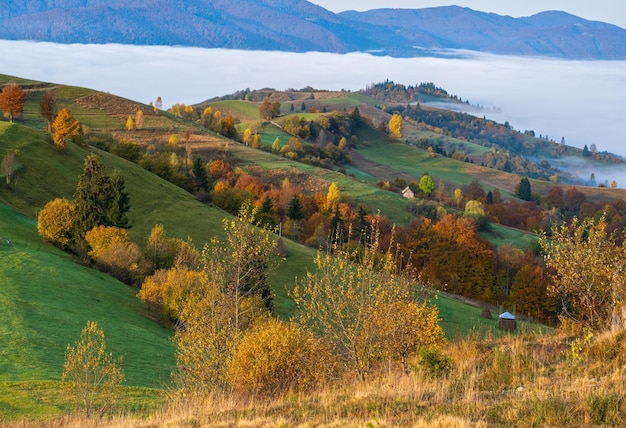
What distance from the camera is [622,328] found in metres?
16.9

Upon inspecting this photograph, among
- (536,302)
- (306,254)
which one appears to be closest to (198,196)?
(306,254)

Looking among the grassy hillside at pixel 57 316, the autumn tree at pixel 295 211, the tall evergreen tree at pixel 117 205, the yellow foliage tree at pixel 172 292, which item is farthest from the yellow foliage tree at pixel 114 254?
the autumn tree at pixel 295 211

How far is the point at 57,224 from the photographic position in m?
55.0

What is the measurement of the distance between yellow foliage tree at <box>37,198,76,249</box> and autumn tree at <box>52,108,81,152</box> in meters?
26.9

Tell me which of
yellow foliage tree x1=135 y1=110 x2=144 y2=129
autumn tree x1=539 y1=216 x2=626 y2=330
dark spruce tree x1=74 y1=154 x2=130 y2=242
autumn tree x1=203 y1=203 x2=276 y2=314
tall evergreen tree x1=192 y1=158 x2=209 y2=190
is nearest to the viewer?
autumn tree x1=539 y1=216 x2=626 y2=330

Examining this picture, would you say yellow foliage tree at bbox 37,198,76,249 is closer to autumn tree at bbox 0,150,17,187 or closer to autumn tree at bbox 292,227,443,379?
autumn tree at bbox 0,150,17,187

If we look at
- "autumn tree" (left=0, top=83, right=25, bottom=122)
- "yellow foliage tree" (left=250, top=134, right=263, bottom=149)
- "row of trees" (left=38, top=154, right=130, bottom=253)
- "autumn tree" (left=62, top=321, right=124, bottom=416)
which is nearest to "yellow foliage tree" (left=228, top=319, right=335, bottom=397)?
"autumn tree" (left=62, top=321, right=124, bottom=416)

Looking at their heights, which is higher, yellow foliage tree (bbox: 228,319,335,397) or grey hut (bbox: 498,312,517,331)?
yellow foliage tree (bbox: 228,319,335,397)

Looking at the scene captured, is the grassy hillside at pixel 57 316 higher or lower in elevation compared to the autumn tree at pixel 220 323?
lower

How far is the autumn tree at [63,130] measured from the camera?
80.3 m

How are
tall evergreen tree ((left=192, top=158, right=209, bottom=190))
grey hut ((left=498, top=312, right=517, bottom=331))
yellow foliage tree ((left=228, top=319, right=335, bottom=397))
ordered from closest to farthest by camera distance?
yellow foliage tree ((left=228, top=319, right=335, bottom=397))
grey hut ((left=498, top=312, right=517, bottom=331))
tall evergreen tree ((left=192, top=158, right=209, bottom=190))

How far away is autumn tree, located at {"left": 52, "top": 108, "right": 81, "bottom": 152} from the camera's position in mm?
80269

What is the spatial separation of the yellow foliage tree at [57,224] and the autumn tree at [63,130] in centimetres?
2689

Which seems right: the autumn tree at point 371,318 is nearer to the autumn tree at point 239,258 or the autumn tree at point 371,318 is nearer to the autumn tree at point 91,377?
the autumn tree at point 239,258
